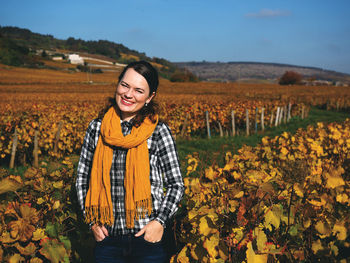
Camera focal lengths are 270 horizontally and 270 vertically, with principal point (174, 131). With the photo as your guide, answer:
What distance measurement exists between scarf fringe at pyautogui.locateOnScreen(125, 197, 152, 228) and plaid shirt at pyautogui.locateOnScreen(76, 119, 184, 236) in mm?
45

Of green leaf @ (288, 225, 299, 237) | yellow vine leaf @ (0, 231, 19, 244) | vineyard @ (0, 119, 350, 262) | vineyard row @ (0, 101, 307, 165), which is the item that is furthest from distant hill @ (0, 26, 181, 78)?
green leaf @ (288, 225, 299, 237)

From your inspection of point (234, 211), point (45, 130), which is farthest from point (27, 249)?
point (45, 130)

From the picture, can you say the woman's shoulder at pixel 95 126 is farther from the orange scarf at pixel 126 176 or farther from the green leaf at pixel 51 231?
the green leaf at pixel 51 231

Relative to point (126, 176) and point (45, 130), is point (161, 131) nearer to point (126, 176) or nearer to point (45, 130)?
point (126, 176)

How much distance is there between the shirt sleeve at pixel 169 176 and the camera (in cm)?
177

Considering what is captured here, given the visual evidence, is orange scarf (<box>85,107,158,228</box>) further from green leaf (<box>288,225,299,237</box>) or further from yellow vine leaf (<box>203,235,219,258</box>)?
green leaf (<box>288,225,299,237</box>)

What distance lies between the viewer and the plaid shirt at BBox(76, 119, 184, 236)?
1.79 m

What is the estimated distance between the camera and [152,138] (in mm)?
1870

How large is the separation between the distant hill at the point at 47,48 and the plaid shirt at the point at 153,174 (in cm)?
7872

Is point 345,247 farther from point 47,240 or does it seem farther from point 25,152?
point 25,152

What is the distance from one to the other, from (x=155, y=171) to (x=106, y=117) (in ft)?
1.71

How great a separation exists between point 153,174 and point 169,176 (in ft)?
0.48

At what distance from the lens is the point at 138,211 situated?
1.82 m

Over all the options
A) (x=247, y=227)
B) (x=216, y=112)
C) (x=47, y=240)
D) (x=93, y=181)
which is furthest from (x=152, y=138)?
(x=216, y=112)
